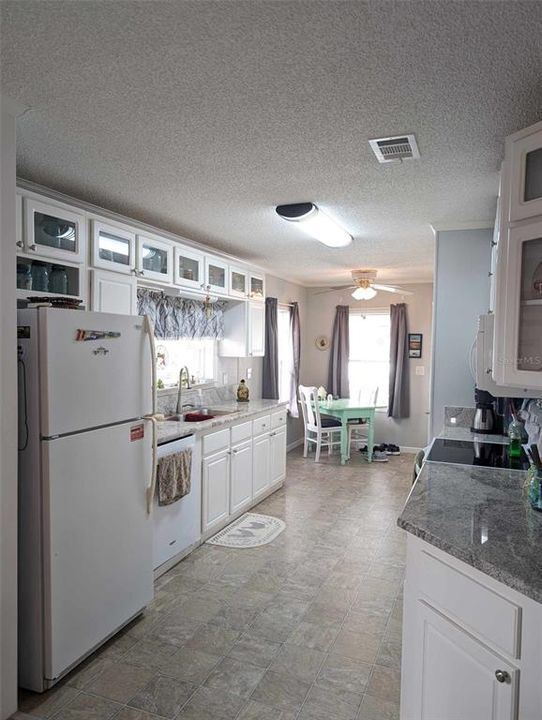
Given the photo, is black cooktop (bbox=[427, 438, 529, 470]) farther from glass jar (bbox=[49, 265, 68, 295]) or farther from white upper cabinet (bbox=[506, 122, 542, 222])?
glass jar (bbox=[49, 265, 68, 295])

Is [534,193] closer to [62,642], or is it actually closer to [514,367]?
[514,367]

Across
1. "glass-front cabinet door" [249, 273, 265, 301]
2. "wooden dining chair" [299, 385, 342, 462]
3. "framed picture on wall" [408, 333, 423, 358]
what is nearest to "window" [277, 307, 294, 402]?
"wooden dining chair" [299, 385, 342, 462]

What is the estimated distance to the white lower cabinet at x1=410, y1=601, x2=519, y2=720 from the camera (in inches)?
53.7

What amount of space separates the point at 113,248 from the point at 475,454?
2.52 metres

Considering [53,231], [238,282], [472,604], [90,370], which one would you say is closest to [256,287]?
[238,282]

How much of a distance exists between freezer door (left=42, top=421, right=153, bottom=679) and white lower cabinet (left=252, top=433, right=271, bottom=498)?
185 centimetres

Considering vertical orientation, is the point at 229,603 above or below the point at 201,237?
below

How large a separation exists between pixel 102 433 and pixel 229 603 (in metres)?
1.31

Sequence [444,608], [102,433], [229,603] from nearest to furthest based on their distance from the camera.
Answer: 1. [444,608]
2. [102,433]
3. [229,603]

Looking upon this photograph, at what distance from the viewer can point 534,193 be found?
1.79m

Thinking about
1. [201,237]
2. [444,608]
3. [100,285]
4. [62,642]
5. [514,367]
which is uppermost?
[201,237]

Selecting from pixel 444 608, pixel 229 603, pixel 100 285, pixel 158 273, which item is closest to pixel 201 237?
pixel 158 273

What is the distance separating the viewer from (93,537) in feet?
7.65

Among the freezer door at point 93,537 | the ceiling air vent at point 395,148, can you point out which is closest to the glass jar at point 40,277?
the freezer door at point 93,537
